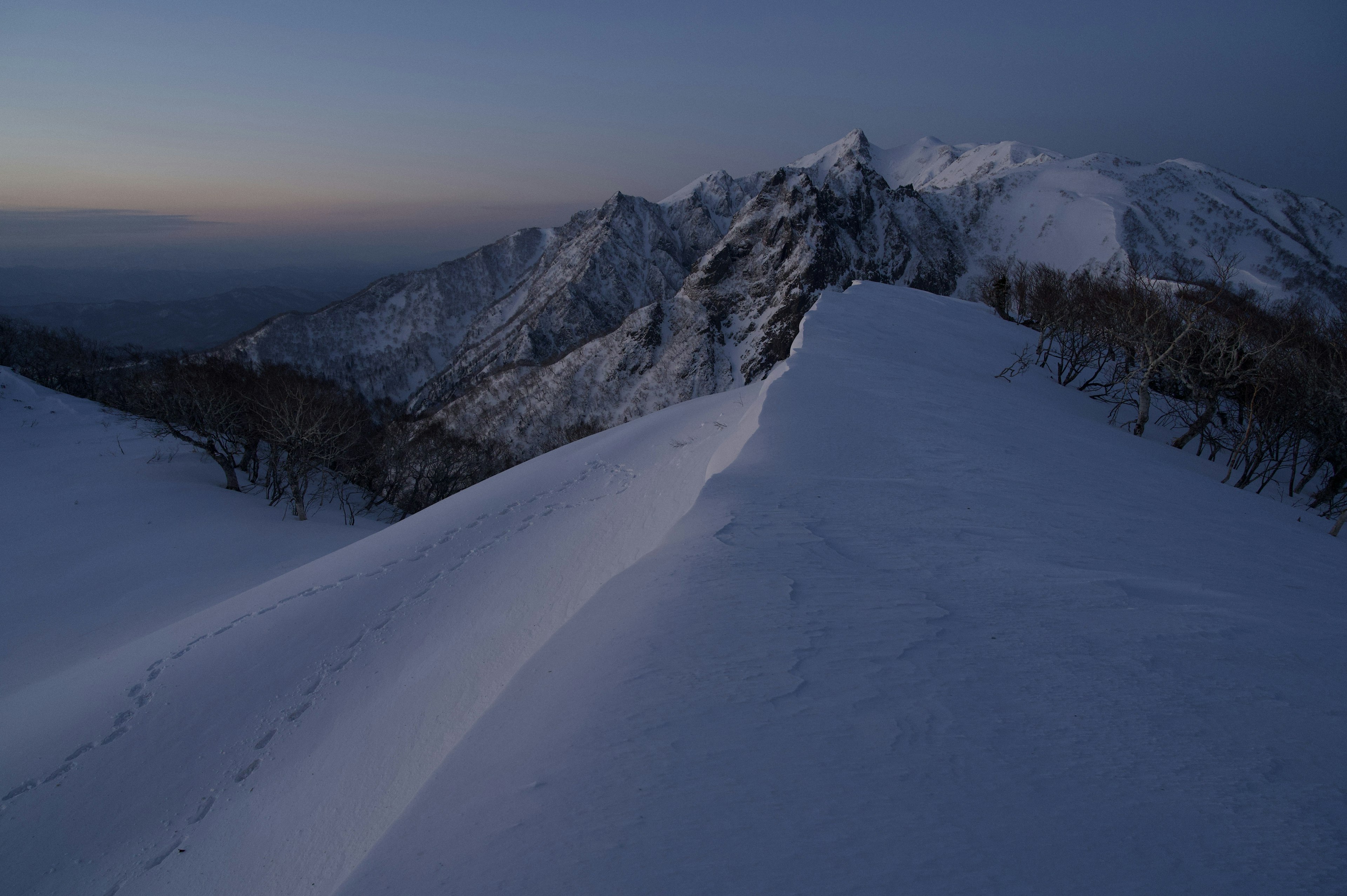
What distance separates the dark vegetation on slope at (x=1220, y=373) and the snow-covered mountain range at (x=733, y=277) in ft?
210

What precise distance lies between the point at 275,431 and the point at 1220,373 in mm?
29012

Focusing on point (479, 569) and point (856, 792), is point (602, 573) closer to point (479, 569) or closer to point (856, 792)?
point (479, 569)

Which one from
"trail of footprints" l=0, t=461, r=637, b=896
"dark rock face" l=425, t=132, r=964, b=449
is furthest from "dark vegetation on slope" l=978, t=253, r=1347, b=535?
"dark rock face" l=425, t=132, r=964, b=449

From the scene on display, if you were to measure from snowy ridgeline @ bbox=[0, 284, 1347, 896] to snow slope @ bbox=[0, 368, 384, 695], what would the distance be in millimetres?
2763

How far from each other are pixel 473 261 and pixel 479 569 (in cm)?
20085

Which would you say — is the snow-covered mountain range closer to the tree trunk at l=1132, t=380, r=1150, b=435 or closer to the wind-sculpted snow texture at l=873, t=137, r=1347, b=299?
the wind-sculpted snow texture at l=873, t=137, r=1347, b=299

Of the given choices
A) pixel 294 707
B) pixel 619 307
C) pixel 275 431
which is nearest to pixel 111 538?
pixel 275 431

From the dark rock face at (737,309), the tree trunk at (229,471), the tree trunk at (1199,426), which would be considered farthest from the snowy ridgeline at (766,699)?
the dark rock face at (737,309)

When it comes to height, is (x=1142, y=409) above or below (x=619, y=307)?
above

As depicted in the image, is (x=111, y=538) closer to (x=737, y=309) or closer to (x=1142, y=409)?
(x=1142, y=409)

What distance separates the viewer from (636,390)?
86.9 m

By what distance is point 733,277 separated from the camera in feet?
348

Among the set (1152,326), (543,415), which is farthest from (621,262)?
(1152,326)

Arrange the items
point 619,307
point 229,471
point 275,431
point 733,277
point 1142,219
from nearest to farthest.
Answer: point 275,431
point 229,471
point 733,277
point 1142,219
point 619,307
